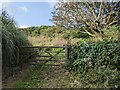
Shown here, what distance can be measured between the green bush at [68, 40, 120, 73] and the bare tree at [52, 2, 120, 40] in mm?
5926

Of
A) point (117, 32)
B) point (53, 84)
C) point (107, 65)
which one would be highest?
point (117, 32)

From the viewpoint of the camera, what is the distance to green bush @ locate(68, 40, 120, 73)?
28.0 feet

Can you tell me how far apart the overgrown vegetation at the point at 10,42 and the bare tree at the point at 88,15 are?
226 inches

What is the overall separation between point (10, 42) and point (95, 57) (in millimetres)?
3017

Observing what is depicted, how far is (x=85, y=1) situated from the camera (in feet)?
50.2

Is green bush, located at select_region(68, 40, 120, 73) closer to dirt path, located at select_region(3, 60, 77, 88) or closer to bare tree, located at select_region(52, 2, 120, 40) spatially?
dirt path, located at select_region(3, 60, 77, 88)

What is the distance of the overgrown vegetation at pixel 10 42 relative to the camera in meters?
8.38

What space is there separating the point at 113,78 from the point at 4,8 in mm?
4872

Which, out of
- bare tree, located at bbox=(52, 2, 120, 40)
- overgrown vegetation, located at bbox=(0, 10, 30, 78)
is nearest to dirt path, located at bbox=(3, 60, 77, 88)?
overgrown vegetation, located at bbox=(0, 10, 30, 78)

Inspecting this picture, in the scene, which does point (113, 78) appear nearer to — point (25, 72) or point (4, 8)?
point (25, 72)

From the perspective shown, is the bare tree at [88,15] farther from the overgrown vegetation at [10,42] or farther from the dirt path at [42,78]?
the dirt path at [42,78]

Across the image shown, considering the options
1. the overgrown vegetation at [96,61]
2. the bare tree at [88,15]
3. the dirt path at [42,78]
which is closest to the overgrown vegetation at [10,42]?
the dirt path at [42,78]

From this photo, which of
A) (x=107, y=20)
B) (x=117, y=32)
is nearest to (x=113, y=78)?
(x=117, y=32)

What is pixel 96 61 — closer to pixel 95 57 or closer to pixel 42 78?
pixel 95 57
